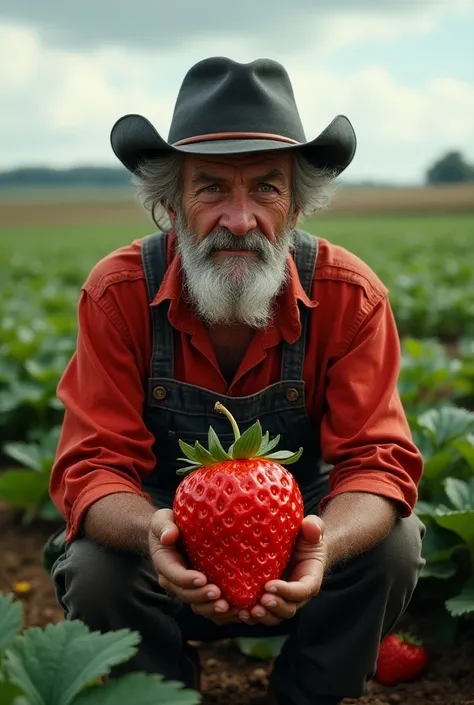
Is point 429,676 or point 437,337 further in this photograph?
point 437,337

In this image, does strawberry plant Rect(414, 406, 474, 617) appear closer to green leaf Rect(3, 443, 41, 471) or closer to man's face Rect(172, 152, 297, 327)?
man's face Rect(172, 152, 297, 327)

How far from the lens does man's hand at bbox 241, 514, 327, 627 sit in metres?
2.28

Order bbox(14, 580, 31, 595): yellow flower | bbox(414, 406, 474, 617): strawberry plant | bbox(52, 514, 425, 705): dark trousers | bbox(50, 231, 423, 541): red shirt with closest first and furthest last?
bbox(52, 514, 425, 705): dark trousers
bbox(50, 231, 423, 541): red shirt
bbox(414, 406, 474, 617): strawberry plant
bbox(14, 580, 31, 595): yellow flower

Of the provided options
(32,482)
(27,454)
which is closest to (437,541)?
(32,482)

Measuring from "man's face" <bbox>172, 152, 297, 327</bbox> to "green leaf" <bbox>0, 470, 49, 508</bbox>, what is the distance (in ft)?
6.33

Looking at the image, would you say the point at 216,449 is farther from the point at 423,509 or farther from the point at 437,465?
the point at 437,465

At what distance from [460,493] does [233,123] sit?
1548 millimetres

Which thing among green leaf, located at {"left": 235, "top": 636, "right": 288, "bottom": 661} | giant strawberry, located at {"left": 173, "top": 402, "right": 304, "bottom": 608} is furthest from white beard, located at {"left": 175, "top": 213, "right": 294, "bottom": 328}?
green leaf, located at {"left": 235, "top": 636, "right": 288, "bottom": 661}

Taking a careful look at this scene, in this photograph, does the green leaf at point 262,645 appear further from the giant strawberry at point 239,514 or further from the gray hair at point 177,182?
the gray hair at point 177,182

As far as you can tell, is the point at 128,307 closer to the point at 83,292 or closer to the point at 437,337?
the point at 83,292

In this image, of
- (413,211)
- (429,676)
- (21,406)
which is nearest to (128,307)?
(429,676)

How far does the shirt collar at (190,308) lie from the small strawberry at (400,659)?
1111 mm

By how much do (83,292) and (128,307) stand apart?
16 centimetres

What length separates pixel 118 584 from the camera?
2752mm
